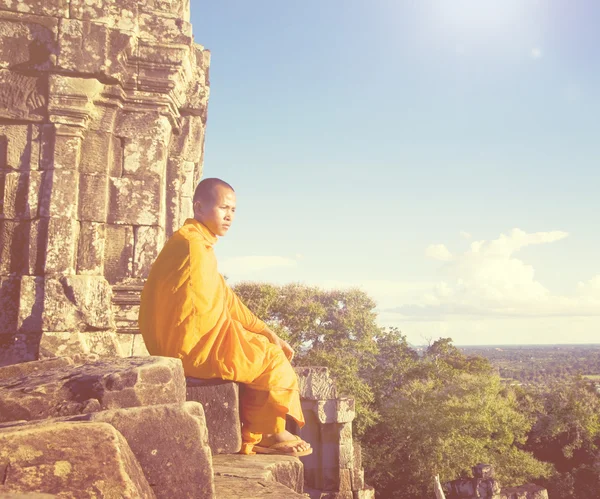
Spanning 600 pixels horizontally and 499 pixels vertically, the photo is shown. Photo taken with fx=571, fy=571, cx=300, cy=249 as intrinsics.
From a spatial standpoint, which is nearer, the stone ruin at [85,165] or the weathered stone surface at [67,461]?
the weathered stone surface at [67,461]

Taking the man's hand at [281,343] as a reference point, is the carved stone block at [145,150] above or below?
above

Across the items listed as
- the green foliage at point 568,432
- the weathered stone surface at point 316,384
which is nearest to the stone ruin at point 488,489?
the weathered stone surface at point 316,384

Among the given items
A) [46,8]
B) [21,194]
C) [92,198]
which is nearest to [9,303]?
[21,194]

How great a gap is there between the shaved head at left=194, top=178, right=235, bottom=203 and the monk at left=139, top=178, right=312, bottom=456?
31 cm

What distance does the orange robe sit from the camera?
10.4 feet

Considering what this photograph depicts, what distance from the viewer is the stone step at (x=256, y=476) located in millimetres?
2383

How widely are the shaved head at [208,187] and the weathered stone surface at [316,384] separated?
3588mm

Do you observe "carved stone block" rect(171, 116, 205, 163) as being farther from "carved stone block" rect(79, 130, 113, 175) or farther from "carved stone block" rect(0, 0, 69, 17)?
"carved stone block" rect(0, 0, 69, 17)

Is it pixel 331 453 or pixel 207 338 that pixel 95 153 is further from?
pixel 331 453

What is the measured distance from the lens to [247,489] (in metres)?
2.45

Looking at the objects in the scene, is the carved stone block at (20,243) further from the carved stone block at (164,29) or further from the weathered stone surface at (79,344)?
the carved stone block at (164,29)

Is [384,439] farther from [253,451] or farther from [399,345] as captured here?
[253,451]

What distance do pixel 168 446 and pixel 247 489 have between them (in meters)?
0.69

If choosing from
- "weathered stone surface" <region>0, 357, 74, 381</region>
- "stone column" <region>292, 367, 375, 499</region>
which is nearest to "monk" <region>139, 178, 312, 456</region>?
"weathered stone surface" <region>0, 357, 74, 381</region>
